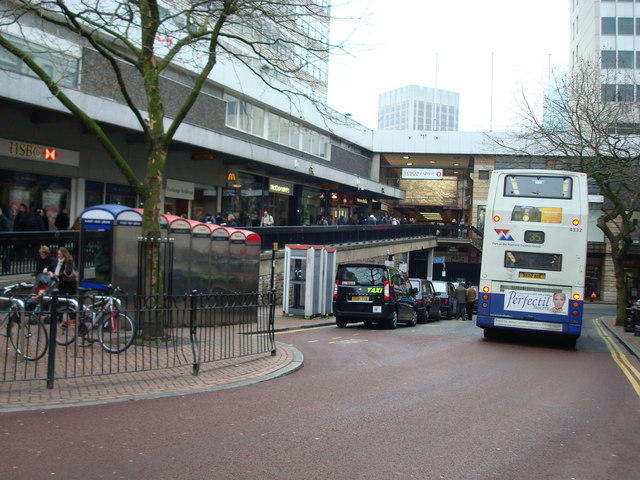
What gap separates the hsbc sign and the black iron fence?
32.8ft

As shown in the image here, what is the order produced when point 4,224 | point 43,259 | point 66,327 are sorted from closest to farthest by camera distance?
point 66,327, point 43,259, point 4,224

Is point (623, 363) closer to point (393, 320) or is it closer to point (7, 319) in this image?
point (393, 320)

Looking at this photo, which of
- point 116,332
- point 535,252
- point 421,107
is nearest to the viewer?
point 116,332

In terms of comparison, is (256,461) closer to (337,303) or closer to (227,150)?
(337,303)

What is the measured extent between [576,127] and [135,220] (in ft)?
54.4

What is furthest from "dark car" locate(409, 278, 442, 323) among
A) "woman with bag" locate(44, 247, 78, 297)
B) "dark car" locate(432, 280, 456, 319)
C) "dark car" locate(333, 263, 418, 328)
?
"woman with bag" locate(44, 247, 78, 297)

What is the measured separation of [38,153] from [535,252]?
1527 centimetres

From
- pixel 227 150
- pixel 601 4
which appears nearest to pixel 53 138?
pixel 227 150

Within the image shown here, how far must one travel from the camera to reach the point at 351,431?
20.7 feet

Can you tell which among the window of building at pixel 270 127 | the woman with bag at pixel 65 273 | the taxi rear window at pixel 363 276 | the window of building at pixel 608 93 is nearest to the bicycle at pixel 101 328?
the woman with bag at pixel 65 273

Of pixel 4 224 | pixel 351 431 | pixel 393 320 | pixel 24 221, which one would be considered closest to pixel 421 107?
pixel 393 320

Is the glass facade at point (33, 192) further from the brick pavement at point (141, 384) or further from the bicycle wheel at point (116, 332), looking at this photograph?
the brick pavement at point (141, 384)

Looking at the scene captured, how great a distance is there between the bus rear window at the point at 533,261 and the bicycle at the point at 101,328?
32.9ft

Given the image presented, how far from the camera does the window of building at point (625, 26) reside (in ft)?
163
